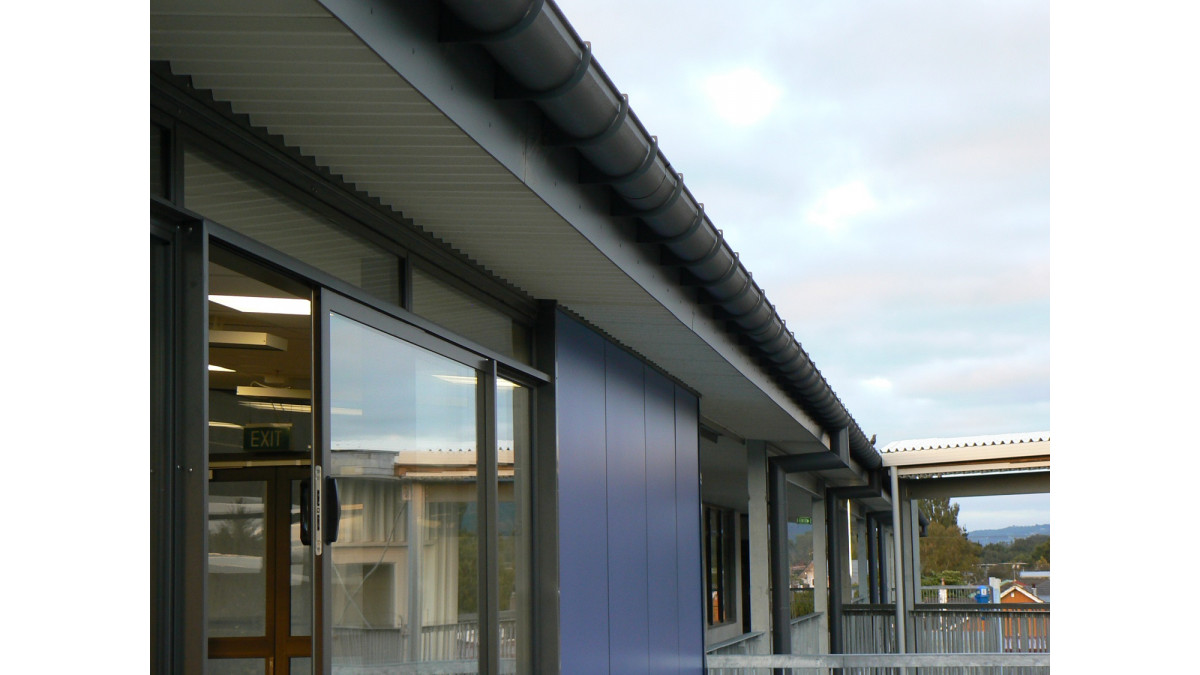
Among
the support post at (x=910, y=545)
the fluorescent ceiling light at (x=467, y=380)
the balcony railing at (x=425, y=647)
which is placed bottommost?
the support post at (x=910, y=545)

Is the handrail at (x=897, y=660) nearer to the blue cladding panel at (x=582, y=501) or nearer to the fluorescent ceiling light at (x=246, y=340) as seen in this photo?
the blue cladding panel at (x=582, y=501)

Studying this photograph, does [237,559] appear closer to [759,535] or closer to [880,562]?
[759,535]

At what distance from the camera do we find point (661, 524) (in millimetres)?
8852

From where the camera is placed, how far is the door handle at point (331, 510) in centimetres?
387

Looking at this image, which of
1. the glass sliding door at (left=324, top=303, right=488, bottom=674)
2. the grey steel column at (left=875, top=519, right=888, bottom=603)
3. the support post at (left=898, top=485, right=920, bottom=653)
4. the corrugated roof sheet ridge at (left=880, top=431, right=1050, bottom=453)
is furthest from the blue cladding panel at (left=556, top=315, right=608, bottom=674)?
the grey steel column at (left=875, top=519, right=888, bottom=603)

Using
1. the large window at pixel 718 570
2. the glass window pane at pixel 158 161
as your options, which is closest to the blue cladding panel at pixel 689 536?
the glass window pane at pixel 158 161

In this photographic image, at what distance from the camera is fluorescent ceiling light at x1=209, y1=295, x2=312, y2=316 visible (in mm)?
5191

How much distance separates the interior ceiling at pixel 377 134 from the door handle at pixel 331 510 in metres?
1.09

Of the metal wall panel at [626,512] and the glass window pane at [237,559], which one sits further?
the metal wall panel at [626,512]

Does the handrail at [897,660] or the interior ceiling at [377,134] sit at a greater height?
the interior ceiling at [377,134]
